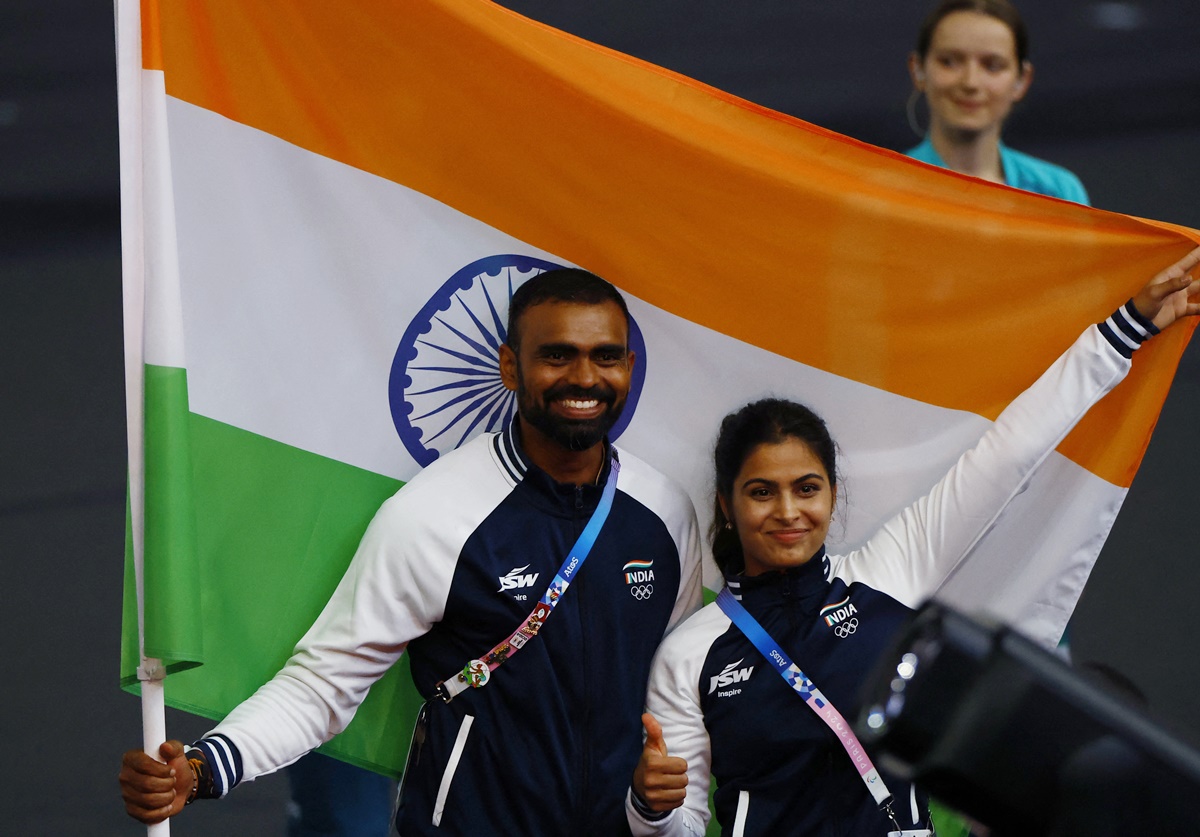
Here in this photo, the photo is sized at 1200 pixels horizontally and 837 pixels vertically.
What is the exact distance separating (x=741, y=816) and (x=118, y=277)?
4.27 m

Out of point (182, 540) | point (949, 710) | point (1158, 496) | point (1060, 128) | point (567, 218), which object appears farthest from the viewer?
point (1060, 128)

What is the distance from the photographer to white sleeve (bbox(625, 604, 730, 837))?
247 centimetres

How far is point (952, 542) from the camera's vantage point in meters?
2.63

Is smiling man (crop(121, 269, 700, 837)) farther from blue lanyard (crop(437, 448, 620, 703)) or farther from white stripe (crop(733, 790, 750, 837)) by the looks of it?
white stripe (crop(733, 790, 750, 837))

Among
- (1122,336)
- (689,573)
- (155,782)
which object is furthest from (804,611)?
(155,782)

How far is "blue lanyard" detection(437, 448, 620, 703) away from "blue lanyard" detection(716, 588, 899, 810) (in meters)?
0.27

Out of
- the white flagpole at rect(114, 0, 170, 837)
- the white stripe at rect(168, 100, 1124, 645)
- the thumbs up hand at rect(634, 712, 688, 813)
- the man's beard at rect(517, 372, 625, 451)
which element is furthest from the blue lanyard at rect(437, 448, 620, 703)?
the white flagpole at rect(114, 0, 170, 837)

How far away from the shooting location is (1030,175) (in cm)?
344

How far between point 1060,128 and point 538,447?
13.5ft

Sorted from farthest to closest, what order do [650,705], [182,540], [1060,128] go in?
[1060,128], [650,705], [182,540]

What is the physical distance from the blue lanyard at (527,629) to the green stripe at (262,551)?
0.31 meters

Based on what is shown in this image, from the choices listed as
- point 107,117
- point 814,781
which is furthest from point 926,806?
point 107,117

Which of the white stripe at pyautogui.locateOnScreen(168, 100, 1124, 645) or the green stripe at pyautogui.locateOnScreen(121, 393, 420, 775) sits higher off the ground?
the white stripe at pyautogui.locateOnScreen(168, 100, 1124, 645)

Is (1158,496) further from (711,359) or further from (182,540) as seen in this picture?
(182,540)
